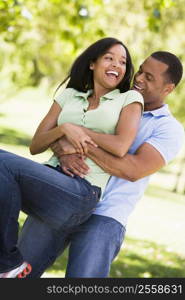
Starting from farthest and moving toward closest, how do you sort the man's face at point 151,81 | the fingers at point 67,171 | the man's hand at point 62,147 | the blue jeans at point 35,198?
the man's face at point 151,81
the man's hand at point 62,147
the fingers at point 67,171
the blue jeans at point 35,198

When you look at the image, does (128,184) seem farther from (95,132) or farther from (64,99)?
(64,99)

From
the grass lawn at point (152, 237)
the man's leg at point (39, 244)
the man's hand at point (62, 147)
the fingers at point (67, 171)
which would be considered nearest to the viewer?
the fingers at point (67, 171)

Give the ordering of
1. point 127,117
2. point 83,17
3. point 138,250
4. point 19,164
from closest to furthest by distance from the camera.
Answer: point 19,164
point 127,117
point 83,17
point 138,250

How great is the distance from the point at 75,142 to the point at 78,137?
0.03 m

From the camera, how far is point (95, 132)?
11.3ft

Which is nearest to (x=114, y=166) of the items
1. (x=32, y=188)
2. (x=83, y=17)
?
(x=32, y=188)

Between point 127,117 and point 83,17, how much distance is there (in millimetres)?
4663

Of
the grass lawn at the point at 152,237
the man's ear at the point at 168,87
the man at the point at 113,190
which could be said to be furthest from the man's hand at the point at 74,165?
the grass lawn at the point at 152,237

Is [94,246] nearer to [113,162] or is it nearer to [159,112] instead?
[113,162]

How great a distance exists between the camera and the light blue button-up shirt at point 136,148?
3.48m

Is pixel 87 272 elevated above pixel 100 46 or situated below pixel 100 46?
below

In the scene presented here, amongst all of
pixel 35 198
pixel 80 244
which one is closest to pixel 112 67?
pixel 35 198

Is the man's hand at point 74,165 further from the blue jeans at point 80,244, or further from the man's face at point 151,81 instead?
the man's face at point 151,81

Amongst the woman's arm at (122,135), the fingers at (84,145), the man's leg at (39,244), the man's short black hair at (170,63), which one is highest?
the man's short black hair at (170,63)
